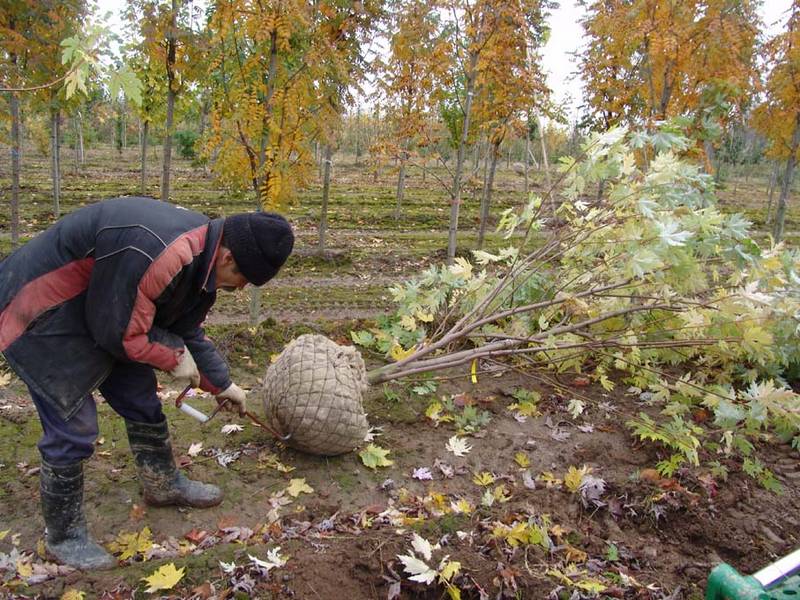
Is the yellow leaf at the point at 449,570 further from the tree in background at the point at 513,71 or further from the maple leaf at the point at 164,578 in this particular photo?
the tree in background at the point at 513,71

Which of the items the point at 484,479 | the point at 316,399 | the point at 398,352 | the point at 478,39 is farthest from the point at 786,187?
the point at 316,399

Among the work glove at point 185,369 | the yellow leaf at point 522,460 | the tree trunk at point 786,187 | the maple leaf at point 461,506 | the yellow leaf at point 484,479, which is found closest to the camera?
the work glove at point 185,369

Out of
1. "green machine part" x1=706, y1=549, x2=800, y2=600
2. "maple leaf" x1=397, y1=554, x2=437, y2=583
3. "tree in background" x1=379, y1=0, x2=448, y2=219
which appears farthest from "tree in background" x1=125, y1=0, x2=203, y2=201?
"green machine part" x1=706, y1=549, x2=800, y2=600

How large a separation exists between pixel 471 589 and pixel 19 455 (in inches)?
113

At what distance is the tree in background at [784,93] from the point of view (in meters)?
8.63

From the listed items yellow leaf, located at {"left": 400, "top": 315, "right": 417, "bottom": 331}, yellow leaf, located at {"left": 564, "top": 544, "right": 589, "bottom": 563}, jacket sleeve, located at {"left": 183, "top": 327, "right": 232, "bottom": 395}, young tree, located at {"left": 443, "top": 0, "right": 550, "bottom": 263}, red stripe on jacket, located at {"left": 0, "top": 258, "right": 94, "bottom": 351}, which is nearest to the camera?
red stripe on jacket, located at {"left": 0, "top": 258, "right": 94, "bottom": 351}

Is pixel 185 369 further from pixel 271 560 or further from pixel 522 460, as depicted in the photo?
pixel 522 460

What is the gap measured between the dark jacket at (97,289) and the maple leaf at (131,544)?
77 cm

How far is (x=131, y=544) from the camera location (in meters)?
2.96

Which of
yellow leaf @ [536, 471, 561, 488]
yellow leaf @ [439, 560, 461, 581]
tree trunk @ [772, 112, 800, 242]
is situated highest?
tree trunk @ [772, 112, 800, 242]

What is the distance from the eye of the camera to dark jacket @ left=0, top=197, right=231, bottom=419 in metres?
2.45

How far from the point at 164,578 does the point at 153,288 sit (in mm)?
1241

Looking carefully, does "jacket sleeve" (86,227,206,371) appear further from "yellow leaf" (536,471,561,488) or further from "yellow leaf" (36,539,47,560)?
"yellow leaf" (536,471,561,488)

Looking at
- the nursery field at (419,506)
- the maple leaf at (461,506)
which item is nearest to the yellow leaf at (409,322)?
the nursery field at (419,506)
